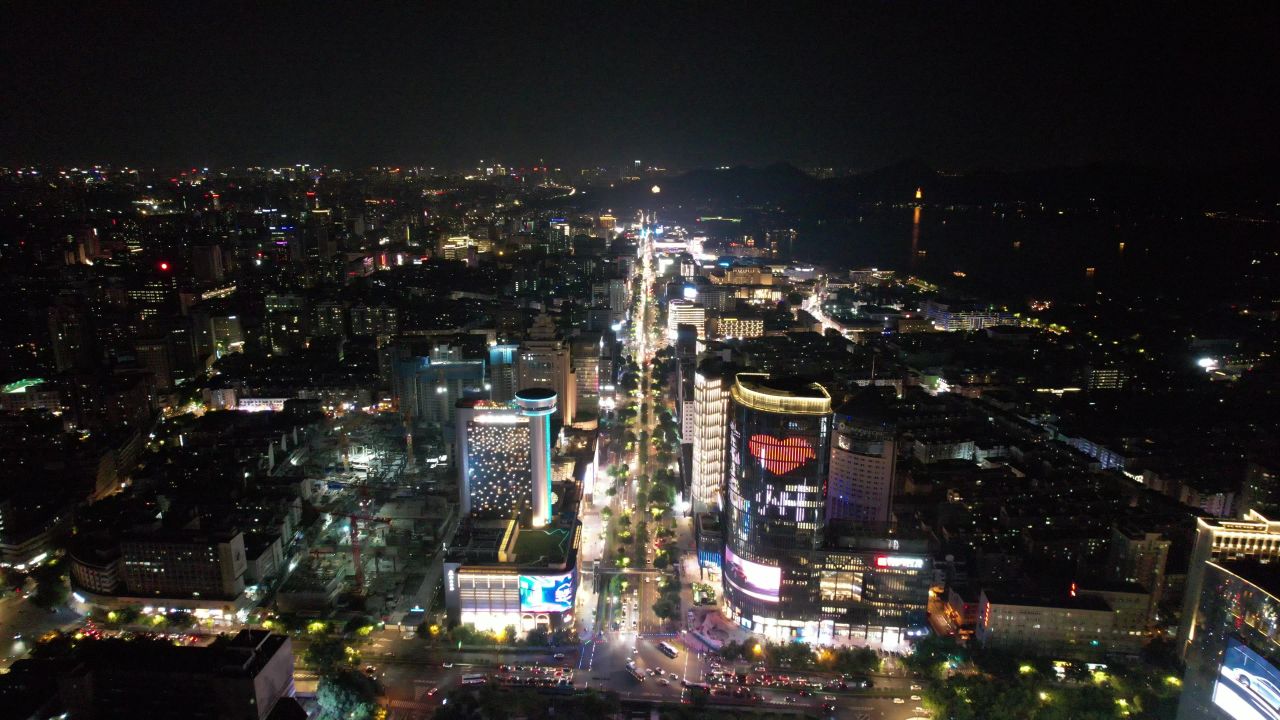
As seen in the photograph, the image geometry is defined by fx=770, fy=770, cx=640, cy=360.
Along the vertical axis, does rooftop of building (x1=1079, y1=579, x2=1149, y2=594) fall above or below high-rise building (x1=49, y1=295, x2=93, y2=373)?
below

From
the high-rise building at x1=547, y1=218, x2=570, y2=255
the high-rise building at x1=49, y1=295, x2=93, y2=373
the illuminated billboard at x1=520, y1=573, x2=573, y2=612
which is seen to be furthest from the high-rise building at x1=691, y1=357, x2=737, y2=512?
the high-rise building at x1=547, y1=218, x2=570, y2=255

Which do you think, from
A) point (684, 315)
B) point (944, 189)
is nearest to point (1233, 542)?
point (684, 315)

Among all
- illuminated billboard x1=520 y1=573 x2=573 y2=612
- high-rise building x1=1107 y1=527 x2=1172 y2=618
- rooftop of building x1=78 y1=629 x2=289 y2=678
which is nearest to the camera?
rooftop of building x1=78 y1=629 x2=289 y2=678

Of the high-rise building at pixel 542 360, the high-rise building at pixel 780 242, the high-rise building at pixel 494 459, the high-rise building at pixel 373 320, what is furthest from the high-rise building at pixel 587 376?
the high-rise building at pixel 780 242

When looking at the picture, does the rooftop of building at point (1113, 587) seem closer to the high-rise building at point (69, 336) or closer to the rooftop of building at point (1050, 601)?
the rooftop of building at point (1050, 601)

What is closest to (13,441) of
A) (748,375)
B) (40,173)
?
(748,375)

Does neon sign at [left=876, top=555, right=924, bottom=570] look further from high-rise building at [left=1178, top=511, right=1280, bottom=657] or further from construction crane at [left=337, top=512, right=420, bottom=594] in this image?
construction crane at [left=337, top=512, right=420, bottom=594]

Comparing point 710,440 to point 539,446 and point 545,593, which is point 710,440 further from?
point 545,593
